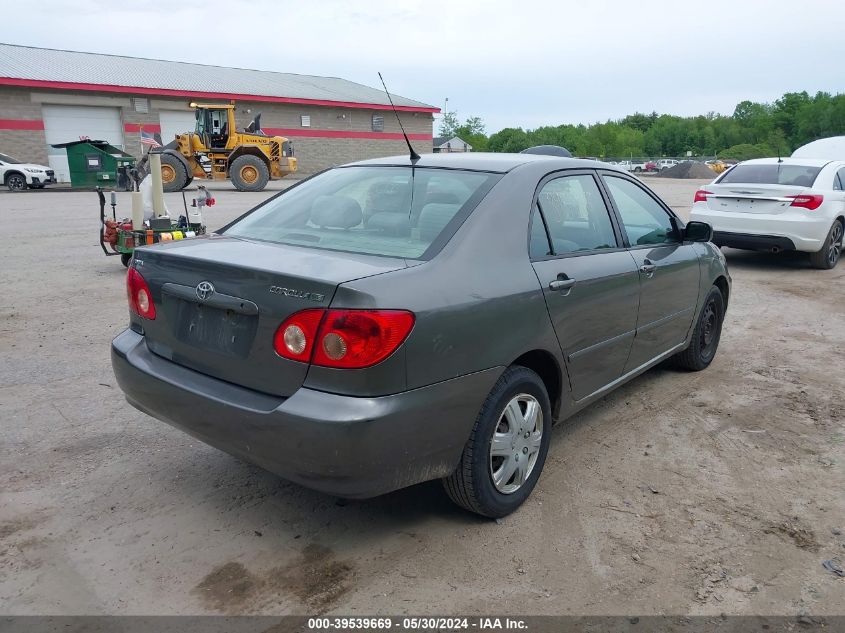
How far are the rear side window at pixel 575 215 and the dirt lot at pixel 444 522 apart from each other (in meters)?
1.14

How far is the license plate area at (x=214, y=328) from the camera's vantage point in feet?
8.71

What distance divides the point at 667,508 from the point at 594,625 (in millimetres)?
973

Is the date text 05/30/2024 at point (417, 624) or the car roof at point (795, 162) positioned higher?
the car roof at point (795, 162)

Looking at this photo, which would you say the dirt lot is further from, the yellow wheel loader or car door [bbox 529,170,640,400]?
the yellow wheel loader

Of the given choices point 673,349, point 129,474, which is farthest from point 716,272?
point 129,474

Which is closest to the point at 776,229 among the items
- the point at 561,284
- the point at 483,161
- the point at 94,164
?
the point at 483,161

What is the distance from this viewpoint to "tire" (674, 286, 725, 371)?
4992 mm

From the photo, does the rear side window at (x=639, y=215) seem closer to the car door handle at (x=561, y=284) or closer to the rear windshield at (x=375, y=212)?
the car door handle at (x=561, y=284)

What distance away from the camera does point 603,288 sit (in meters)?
3.54

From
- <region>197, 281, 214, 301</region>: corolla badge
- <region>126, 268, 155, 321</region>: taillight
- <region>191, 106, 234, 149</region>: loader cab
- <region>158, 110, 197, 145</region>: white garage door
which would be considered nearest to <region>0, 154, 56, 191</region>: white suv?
<region>191, 106, 234, 149</region>: loader cab

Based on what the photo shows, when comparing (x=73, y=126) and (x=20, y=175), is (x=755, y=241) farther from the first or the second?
(x=73, y=126)

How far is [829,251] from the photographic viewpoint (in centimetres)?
964

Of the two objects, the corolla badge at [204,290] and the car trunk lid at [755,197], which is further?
the car trunk lid at [755,197]

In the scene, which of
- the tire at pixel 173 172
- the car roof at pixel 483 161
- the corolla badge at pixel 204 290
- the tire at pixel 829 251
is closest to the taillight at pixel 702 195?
the tire at pixel 829 251
